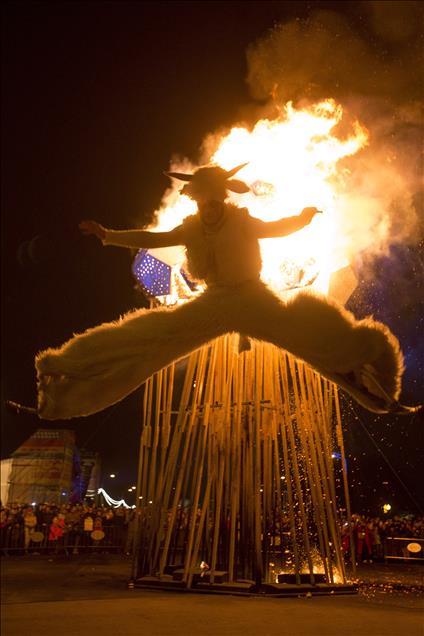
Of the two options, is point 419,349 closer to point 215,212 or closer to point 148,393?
point 148,393

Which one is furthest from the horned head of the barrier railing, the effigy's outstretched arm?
the barrier railing

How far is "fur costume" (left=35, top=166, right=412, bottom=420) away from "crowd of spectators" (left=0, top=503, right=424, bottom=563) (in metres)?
11.0

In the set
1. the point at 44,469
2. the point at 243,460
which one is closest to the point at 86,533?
the point at 243,460

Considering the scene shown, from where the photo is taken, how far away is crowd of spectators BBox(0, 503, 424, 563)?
45.8 feet

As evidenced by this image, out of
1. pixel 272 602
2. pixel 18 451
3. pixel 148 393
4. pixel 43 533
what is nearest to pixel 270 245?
pixel 148 393

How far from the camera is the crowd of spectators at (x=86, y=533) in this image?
45.8ft

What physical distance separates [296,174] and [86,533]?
11.1 m

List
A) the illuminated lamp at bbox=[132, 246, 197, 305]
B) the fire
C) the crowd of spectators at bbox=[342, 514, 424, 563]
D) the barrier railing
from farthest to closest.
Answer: the crowd of spectators at bbox=[342, 514, 424, 563], the barrier railing, the illuminated lamp at bbox=[132, 246, 197, 305], the fire

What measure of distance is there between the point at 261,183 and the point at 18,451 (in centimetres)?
2653

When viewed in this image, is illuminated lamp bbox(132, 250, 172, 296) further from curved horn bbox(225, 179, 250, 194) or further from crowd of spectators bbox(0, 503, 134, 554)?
crowd of spectators bbox(0, 503, 134, 554)

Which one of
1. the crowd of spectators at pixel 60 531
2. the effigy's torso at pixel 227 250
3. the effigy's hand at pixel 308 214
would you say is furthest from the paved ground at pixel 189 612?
the crowd of spectators at pixel 60 531

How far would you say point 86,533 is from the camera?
49.4 ft

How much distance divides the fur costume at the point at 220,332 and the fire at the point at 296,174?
4602 millimetres

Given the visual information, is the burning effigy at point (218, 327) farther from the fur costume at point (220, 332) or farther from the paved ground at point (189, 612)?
the paved ground at point (189, 612)
